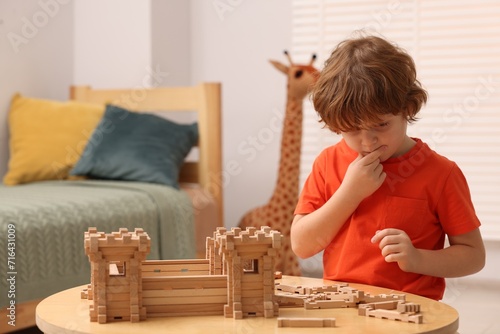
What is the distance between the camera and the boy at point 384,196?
51.8 inches

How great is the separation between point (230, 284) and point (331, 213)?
1.16 ft

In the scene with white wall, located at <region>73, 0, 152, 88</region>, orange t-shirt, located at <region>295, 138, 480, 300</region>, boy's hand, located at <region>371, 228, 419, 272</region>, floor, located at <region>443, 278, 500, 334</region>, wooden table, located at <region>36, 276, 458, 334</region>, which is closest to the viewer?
wooden table, located at <region>36, 276, 458, 334</region>

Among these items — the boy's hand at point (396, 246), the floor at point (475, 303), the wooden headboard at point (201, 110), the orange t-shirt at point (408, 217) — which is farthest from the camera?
the wooden headboard at point (201, 110)

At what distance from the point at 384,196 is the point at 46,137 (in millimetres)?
2057

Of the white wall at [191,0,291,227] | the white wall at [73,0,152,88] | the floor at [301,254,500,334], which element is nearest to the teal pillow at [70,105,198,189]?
the white wall at [73,0,152,88]

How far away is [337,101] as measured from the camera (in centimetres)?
131

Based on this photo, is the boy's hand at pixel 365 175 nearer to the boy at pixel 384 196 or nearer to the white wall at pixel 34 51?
the boy at pixel 384 196

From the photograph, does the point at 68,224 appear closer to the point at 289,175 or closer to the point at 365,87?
the point at 289,175

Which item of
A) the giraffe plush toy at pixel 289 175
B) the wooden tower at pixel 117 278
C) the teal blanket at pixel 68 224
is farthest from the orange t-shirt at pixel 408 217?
the giraffe plush toy at pixel 289 175

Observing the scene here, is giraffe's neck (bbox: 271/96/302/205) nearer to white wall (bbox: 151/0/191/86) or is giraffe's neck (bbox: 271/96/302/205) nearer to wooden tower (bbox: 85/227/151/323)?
white wall (bbox: 151/0/191/86)

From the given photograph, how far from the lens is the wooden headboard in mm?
3225

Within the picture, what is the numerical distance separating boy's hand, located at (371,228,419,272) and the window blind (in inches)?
83.6

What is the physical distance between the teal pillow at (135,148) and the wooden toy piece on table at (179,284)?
1.98m

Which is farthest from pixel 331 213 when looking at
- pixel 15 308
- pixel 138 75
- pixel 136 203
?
pixel 138 75
